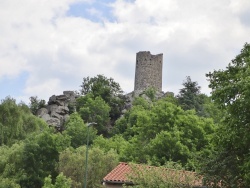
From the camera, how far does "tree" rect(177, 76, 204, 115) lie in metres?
66.1

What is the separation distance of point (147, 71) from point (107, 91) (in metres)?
9.58

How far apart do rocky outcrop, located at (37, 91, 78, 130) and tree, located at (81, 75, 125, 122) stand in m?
4.48

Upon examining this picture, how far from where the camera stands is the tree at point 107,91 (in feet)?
283

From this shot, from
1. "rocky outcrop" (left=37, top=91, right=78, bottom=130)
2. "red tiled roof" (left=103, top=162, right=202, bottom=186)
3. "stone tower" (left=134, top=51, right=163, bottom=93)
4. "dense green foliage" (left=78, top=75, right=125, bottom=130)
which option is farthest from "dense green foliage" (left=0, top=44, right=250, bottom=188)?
"stone tower" (left=134, top=51, right=163, bottom=93)

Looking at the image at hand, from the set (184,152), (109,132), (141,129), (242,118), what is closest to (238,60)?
(242,118)

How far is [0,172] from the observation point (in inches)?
1724

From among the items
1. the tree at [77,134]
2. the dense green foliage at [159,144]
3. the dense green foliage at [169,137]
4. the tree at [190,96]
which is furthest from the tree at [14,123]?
the tree at [190,96]

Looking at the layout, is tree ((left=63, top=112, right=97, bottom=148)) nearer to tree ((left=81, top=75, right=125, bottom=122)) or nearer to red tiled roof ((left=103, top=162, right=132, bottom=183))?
tree ((left=81, top=75, right=125, bottom=122))

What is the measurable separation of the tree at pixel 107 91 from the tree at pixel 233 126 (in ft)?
213

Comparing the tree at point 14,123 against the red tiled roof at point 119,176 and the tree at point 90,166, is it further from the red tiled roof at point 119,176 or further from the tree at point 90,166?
the red tiled roof at point 119,176

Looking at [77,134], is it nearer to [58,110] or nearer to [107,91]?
[58,110]

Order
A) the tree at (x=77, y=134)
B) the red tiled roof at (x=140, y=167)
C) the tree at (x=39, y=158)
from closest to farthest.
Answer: the red tiled roof at (x=140, y=167)
the tree at (x=39, y=158)
the tree at (x=77, y=134)

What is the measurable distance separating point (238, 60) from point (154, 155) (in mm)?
17980

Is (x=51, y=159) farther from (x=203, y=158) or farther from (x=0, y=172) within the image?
(x=203, y=158)
